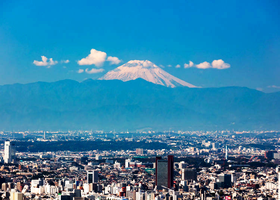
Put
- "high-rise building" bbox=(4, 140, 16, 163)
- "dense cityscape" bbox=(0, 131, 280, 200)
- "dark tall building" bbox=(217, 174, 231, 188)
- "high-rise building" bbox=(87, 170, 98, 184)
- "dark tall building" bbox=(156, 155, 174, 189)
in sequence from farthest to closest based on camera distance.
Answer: "high-rise building" bbox=(4, 140, 16, 163)
"high-rise building" bbox=(87, 170, 98, 184)
"dark tall building" bbox=(217, 174, 231, 188)
"dark tall building" bbox=(156, 155, 174, 189)
"dense cityscape" bbox=(0, 131, 280, 200)

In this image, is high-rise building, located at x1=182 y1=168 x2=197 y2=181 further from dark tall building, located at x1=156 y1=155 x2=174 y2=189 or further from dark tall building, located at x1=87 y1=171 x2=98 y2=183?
dark tall building, located at x1=87 y1=171 x2=98 y2=183

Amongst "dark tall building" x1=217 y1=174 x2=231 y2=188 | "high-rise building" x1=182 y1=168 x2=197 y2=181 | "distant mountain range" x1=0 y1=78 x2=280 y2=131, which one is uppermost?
"distant mountain range" x1=0 y1=78 x2=280 y2=131

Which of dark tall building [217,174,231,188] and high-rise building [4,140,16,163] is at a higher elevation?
high-rise building [4,140,16,163]

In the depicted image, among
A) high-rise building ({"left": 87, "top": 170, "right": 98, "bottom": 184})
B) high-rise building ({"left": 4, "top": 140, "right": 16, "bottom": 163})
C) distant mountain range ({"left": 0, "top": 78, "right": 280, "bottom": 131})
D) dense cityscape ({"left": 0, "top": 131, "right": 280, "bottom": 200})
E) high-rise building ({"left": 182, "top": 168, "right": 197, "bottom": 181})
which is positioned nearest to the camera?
dense cityscape ({"left": 0, "top": 131, "right": 280, "bottom": 200})

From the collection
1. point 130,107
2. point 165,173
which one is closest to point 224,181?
point 165,173

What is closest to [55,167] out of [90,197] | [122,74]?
[90,197]

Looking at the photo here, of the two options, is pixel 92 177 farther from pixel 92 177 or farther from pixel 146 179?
pixel 146 179

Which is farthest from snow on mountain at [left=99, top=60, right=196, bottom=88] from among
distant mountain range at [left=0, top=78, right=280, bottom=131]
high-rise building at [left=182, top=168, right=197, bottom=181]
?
high-rise building at [left=182, top=168, right=197, bottom=181]
